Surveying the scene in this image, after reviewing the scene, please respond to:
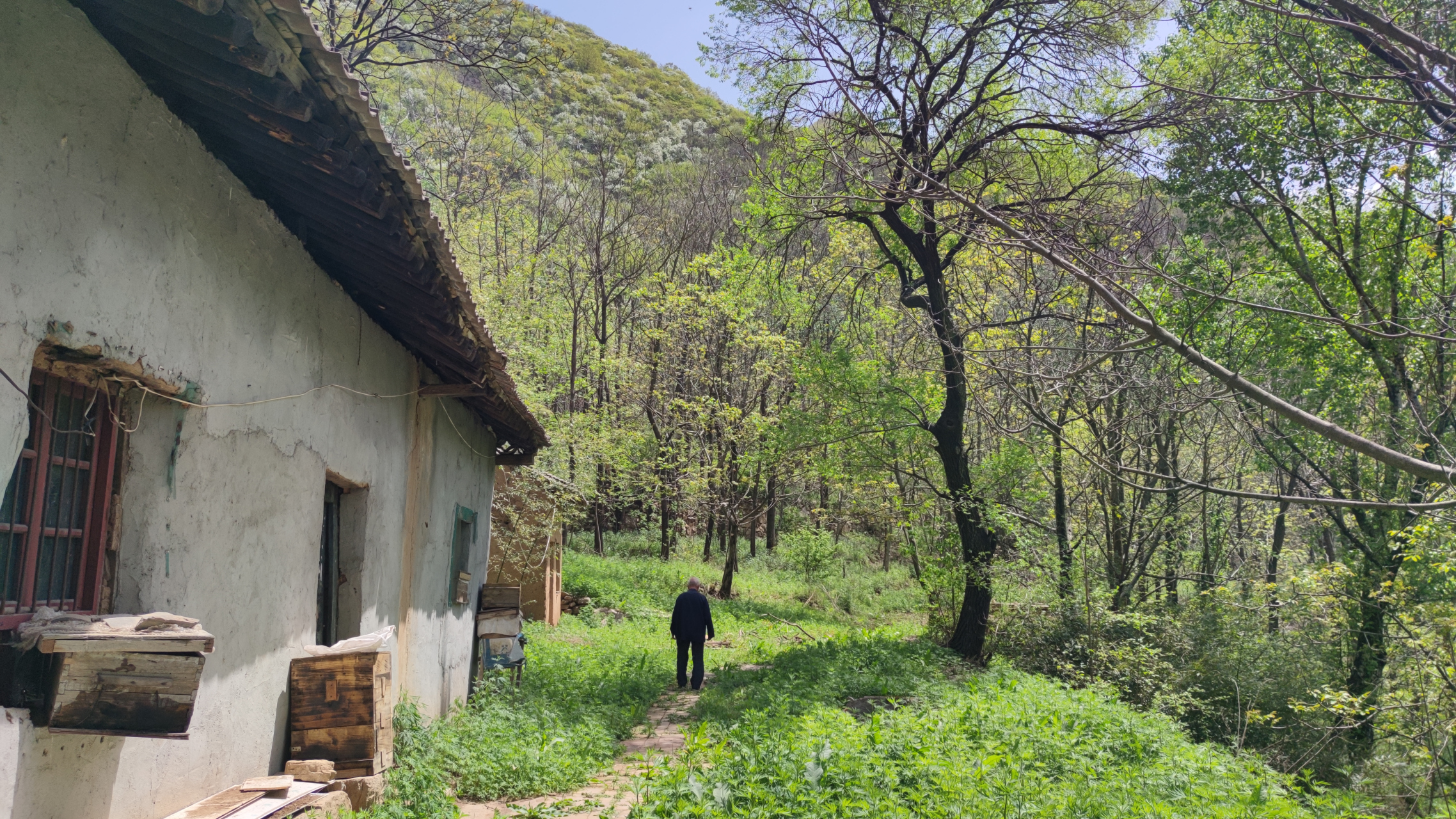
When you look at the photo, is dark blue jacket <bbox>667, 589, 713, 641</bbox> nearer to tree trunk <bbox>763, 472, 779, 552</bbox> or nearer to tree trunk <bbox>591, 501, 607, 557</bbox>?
tree trunk <bbox>763, 472, 779, 552</bbox>

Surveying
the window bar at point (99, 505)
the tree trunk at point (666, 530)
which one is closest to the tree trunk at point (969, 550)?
the window bar at point (99, 505)

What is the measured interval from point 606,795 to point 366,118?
5.49 m

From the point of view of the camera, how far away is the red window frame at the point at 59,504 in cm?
326

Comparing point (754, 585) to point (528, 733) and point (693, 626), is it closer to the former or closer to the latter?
point (693, 626)

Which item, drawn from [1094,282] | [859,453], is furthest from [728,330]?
[1094,282]

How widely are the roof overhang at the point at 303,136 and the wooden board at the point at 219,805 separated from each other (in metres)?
2.97

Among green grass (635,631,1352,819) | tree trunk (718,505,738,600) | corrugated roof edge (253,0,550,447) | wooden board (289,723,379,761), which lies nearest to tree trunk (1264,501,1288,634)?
green grass (635,631,1352,819)

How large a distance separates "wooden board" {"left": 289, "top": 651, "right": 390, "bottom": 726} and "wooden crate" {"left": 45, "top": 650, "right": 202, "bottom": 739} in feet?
6.98

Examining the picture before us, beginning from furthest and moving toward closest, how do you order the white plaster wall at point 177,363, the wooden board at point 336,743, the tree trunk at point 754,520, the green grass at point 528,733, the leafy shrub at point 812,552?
the tree trunk at point 754,520, the leafy shrub at point 812,552, the green grass at point 528,733, the wooden board at point 336,743, the white plaster wall at point 177,363

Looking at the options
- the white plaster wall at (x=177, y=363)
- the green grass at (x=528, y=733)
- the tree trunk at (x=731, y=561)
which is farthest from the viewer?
the tree trunk at (x=731, y=561)

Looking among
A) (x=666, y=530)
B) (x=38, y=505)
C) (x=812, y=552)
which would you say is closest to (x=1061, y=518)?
(x=812, y=552)

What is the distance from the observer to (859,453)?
16.9 metres

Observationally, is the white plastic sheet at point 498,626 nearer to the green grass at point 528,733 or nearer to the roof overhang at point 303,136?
the green grass at point 528,733

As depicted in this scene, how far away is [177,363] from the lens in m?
4.03
